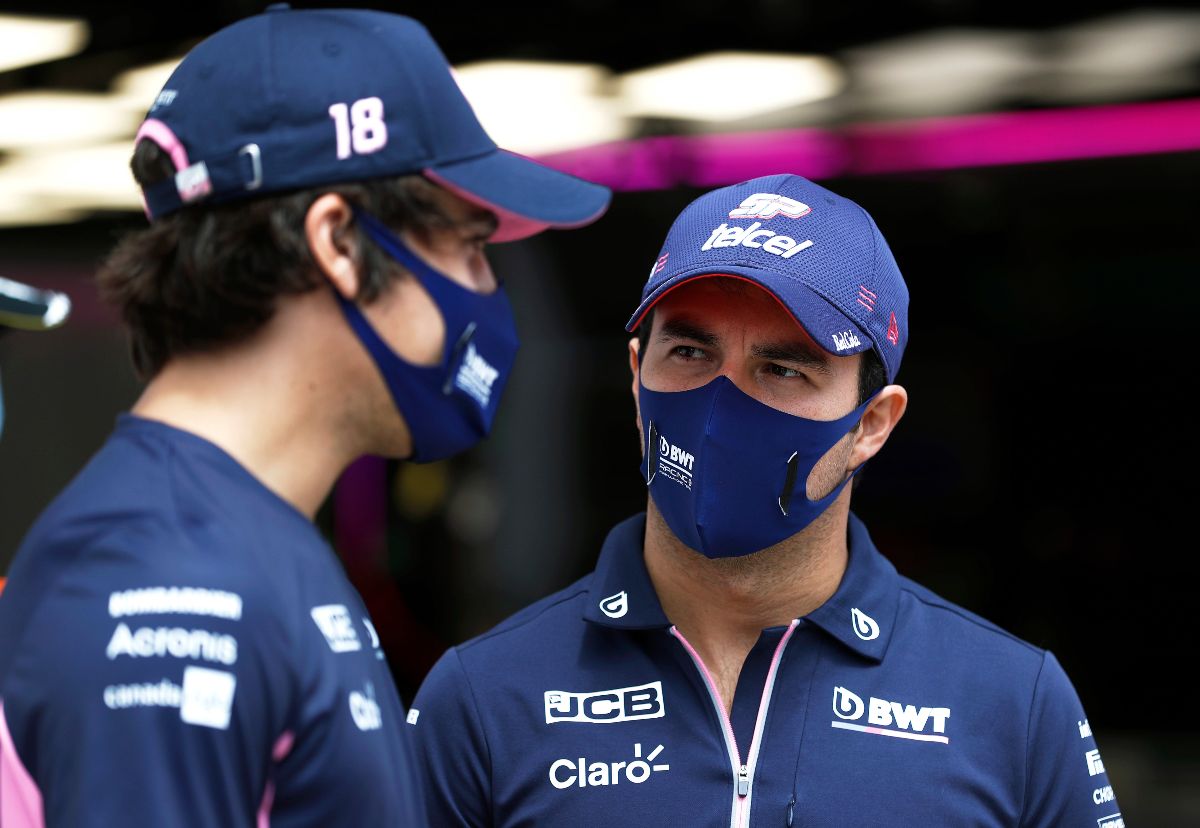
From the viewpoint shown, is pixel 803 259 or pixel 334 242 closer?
pixel 334 242

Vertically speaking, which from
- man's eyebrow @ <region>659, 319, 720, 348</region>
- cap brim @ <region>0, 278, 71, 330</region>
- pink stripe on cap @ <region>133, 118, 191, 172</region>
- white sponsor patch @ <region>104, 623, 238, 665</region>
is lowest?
cap brim @ <region>0, 278, 71, 330</region>

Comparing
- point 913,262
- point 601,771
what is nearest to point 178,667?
point 601,771

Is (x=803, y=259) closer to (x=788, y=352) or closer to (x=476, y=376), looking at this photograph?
(x=788, y=352)

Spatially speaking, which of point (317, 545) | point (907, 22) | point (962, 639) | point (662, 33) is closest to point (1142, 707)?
point (907, 22)

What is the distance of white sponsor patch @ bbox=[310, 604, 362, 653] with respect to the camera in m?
1.26

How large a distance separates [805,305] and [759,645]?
1.58 feet

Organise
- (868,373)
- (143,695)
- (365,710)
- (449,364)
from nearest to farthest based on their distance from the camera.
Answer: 1. (143,695)
2. (365,710)
3. (449,364)
4. (868,373)

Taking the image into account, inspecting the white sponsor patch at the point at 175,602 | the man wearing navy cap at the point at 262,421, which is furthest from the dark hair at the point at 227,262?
the white sponsor patch at the point at 175,602

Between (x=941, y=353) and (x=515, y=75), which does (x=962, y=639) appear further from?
(x=515, y=75)

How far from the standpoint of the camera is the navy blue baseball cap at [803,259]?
75.6 inches

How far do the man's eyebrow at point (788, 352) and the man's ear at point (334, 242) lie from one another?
0.78 metres

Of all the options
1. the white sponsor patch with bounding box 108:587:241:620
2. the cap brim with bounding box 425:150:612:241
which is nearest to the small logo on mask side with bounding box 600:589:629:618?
the cap brim with bounding box 425:150:612:241

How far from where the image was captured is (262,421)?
1.32 metres

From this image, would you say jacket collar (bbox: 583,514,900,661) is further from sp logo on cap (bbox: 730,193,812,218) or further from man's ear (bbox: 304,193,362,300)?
man's ear (bbox: 304,193,362,300)
